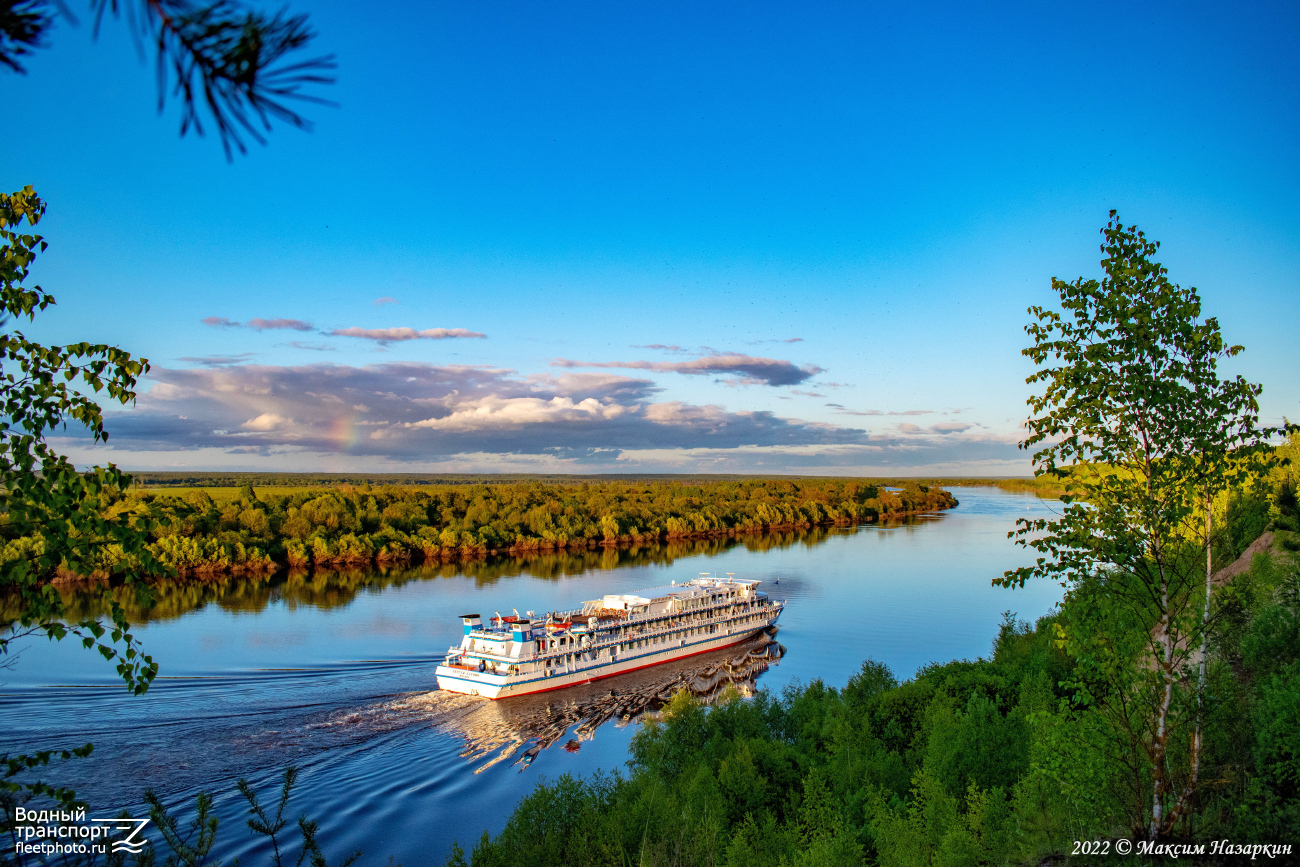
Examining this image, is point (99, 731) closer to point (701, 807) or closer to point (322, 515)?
point (701, 807)

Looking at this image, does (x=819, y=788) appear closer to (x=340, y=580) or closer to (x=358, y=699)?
(x=358, y=699)

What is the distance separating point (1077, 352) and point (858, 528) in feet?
320

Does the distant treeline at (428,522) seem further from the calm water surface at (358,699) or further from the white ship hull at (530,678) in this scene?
the white ship hull at (530,678)

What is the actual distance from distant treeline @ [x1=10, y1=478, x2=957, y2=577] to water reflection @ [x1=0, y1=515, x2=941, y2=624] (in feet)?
8.82

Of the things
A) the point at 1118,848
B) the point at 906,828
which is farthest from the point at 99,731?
the point at 1118,848

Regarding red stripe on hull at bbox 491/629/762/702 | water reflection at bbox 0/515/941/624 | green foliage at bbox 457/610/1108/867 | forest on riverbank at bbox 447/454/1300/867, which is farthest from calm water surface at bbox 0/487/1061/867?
green foliage at bbox 457/610/1108/867

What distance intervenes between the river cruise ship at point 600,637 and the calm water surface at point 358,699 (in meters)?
1.01

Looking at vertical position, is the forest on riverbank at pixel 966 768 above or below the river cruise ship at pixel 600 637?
above

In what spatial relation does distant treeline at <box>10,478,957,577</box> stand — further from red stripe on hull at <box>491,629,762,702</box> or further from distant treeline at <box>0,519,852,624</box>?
red stripe on hull at <box>491,629,762,702</box>

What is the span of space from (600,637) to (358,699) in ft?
35.4

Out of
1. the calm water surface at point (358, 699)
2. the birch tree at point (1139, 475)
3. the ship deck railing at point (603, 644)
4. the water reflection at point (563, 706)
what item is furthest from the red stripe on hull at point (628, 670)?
the birch tree at point (1139, 475)

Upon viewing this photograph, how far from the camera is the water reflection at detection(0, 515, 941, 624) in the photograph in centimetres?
4103

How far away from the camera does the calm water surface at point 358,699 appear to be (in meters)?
18.7

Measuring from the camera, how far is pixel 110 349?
428 centimetres
